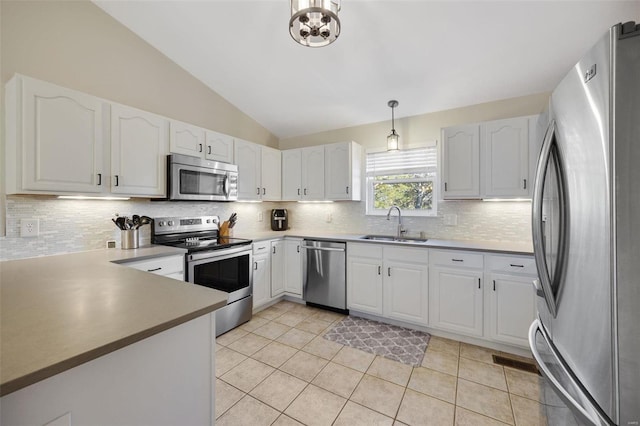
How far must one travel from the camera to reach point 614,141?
0.70 metres

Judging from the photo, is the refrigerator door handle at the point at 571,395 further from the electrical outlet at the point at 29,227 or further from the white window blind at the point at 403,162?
the electrical outlet at the point at 29,227

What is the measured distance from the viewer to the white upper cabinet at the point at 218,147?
9.95 feet

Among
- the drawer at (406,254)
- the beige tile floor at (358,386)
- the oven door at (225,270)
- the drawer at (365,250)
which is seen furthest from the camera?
the drawer at (365,250)

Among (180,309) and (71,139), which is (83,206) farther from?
(180,309)

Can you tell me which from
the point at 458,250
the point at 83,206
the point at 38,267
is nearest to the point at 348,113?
the point at 458,250

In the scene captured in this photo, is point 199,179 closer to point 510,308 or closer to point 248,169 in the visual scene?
point 248,169

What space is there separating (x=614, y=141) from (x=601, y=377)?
2.08ft

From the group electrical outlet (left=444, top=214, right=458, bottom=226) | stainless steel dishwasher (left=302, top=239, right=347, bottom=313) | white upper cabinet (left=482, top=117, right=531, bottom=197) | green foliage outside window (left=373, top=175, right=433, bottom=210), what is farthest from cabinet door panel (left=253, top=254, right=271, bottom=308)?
white upper cabinet (left=482, top=117, right=531, bottom=197)

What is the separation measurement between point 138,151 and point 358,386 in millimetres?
2698

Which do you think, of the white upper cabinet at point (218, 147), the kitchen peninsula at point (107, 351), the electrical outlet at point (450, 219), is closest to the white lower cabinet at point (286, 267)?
the white upper cabinet at point (218, 147)

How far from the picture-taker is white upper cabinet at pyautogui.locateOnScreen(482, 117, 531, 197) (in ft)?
8.38

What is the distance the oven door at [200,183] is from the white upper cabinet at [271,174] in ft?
1.93

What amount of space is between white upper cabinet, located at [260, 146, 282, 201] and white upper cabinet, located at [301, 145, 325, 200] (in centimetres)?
41

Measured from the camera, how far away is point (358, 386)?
6.48 ft
